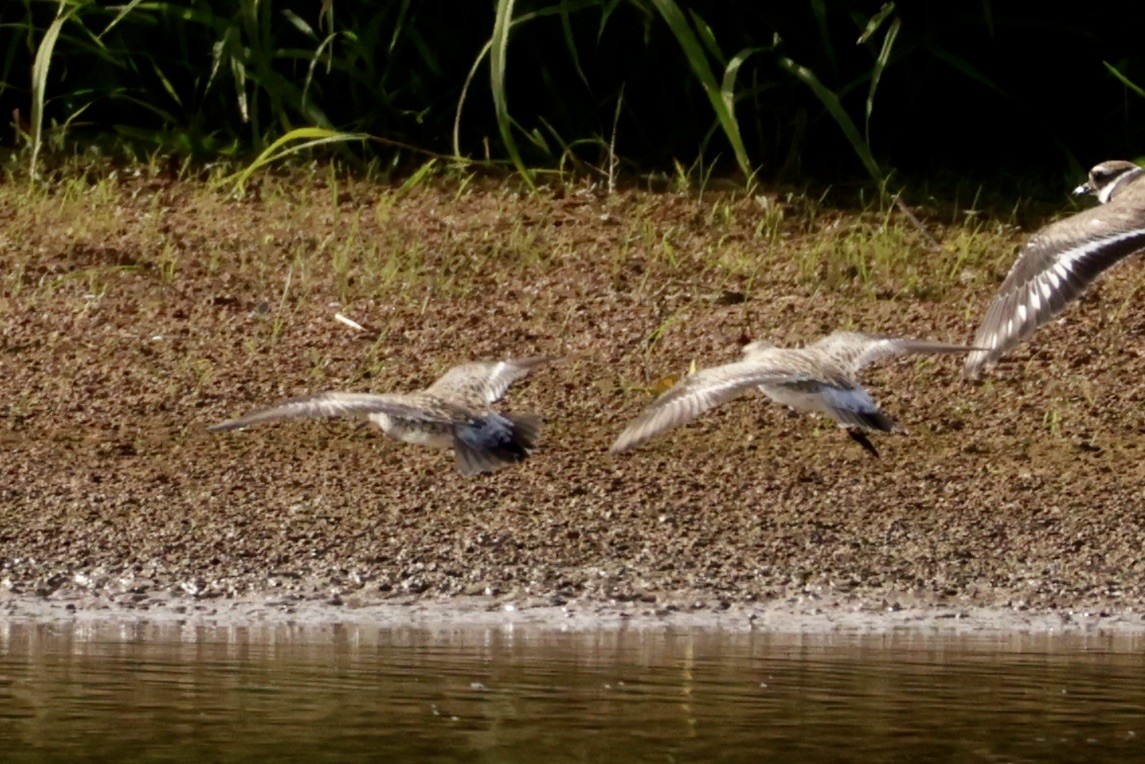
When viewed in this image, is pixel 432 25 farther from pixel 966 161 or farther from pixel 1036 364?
pixel 1036 364

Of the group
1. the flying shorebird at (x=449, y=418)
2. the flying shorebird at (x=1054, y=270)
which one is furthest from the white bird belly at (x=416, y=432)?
the flying shorebird at (x=1054, y=270)

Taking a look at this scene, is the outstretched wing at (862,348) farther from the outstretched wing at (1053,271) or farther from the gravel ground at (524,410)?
the gravel ground at (524,410)

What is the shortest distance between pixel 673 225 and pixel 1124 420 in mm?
2833

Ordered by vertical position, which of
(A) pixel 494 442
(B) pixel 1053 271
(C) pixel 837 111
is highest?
(C) pixel 837 111

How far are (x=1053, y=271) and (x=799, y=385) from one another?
1.15m

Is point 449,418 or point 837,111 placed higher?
point 837,111

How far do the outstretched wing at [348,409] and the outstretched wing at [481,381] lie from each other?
0.65ft

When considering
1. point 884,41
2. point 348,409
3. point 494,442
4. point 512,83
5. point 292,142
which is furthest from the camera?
point 512,83

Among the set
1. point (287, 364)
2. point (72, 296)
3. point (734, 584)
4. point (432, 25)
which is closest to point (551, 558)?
point (734, 584)

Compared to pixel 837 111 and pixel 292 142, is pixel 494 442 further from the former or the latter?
pixel 292 142

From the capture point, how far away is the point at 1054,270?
879 cm

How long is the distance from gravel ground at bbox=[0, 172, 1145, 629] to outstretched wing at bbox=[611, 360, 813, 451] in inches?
23.2

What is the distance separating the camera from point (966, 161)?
1295 centimetres

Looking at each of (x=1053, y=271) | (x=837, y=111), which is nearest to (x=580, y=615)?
(x=1053, y=271)
